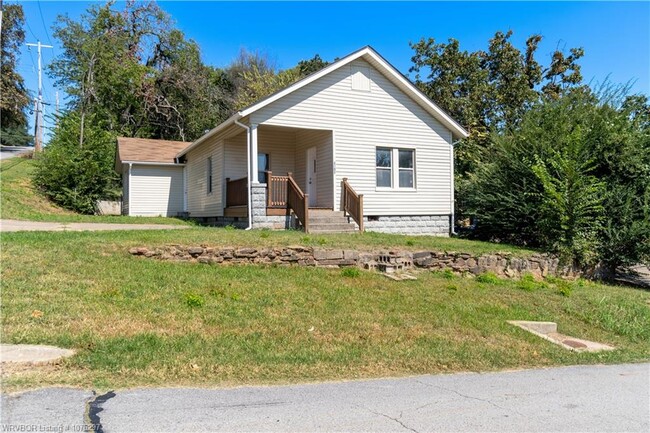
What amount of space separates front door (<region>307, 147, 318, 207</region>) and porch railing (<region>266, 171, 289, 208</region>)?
2122mm

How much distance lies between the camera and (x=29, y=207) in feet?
60.7

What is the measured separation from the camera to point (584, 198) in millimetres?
13305

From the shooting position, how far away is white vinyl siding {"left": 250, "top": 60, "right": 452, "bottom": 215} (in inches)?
598

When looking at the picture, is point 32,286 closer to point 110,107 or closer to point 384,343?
point 384,343

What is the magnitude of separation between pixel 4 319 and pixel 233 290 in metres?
3.03

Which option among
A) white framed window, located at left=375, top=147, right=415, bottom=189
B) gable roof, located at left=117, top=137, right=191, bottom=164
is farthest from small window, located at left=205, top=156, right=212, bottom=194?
white framed window, located at left=375, top=147, right=415, bottom=189

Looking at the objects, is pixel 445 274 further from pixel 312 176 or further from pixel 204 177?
pixel 204 177

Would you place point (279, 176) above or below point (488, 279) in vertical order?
above

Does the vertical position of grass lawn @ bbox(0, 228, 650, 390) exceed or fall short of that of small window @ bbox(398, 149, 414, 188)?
it falls short

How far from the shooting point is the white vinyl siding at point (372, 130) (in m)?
15.2

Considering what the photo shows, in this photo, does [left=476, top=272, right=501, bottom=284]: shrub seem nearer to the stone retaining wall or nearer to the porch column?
the stone retaining wall

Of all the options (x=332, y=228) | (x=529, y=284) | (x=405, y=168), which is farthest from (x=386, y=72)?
(x=529, y=284)

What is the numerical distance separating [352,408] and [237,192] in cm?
1227

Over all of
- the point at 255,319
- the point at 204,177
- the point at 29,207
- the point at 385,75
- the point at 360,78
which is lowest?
the point at 255,319
